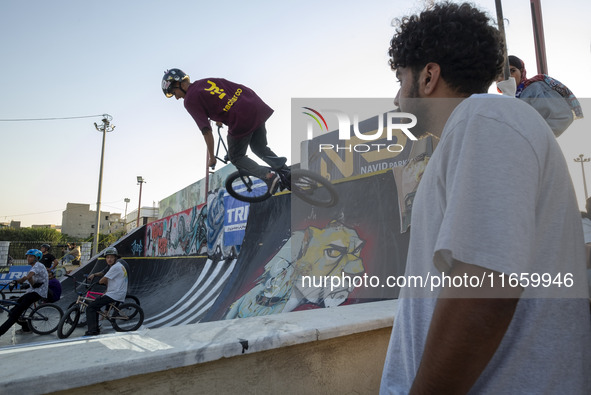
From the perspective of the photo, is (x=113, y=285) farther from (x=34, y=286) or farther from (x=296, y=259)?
(x=296, y=259)

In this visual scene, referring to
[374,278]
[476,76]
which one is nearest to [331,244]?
[374,278]

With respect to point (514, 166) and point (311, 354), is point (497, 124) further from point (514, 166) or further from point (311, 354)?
point (311, 354)

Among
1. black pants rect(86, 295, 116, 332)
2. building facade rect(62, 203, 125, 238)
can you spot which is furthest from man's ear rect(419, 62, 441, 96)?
building facade rect(62, 203, 125, 238)

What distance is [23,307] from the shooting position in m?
8.03

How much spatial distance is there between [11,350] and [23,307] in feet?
26.8

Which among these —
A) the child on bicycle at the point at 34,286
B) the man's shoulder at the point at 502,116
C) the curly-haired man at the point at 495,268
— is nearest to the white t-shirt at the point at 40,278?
the child on bicycle at the point at 34,286

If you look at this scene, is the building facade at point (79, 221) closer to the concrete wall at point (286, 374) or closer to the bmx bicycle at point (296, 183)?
the bmx bicycle at point (296, 183)

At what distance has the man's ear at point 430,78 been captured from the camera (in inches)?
38.1

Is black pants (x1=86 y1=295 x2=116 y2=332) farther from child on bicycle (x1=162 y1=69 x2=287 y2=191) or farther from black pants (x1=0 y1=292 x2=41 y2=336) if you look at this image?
child on bicycle (x1=162 y1=69 x2=287 y2=191)

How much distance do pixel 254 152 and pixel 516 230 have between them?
3.94m

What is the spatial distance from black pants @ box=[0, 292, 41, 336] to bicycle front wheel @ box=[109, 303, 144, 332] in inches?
70.0

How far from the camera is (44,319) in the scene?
338 inches

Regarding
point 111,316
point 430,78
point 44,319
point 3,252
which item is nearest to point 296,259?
point 111,316

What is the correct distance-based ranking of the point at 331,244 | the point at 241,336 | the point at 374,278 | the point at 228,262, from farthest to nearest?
the point at 228,262
the point at 331,244
the point at 374,278
the point at 241,336
